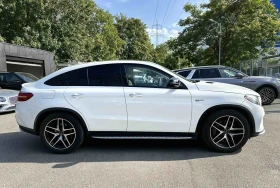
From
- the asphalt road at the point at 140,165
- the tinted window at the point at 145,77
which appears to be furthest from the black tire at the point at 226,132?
the tinted window at the point at 145,77

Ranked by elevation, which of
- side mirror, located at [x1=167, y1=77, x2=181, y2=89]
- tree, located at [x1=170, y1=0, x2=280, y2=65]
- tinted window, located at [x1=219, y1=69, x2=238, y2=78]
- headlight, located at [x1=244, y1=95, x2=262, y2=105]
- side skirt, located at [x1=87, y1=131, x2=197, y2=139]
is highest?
tree, located at [x1=170, y1=0, x2=280, y2=65]

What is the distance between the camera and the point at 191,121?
14.9 feet

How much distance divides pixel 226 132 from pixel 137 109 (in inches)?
64.1

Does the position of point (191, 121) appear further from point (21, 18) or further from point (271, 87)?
point (21, 18)

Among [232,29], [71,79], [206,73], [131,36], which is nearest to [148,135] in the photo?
[71,79]

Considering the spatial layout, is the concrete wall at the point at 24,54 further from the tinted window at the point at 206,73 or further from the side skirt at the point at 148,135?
the side skirt at the point at 148,135

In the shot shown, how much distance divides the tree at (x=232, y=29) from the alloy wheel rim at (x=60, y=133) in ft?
73.5

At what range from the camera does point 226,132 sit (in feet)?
15.1

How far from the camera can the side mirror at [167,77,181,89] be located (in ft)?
14.7

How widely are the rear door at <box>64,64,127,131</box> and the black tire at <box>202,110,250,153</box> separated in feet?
4.87

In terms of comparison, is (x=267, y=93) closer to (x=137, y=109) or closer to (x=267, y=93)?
(x=267, y=93)

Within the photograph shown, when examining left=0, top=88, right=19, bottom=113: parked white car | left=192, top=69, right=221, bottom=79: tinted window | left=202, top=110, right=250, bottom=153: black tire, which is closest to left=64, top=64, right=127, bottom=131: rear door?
left=202, top=110, right=250, bottom=153: black tire

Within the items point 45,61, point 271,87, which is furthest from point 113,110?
point 45,61

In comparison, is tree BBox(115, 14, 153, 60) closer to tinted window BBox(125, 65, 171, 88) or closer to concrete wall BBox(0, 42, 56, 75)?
concrete wall BBox(0, 42, 56, 75)
